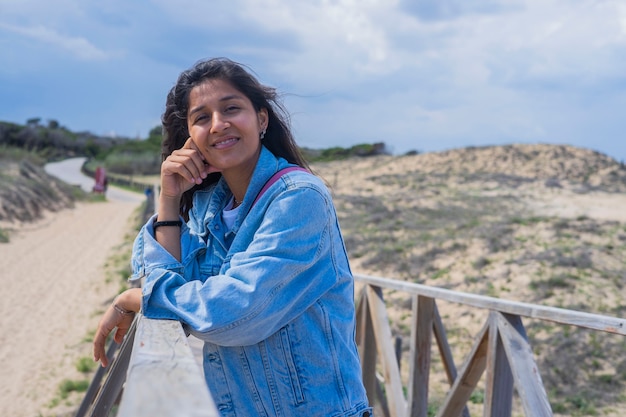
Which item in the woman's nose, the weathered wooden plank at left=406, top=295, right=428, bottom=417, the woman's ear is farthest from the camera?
the weathered wooden plank at left=406, top=295, right=428, bottom=417

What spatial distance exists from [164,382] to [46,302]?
13.0m

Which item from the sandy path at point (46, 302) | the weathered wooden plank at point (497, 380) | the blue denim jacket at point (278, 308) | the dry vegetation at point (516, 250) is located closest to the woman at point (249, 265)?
the blue denim jacket at point (278, 308)

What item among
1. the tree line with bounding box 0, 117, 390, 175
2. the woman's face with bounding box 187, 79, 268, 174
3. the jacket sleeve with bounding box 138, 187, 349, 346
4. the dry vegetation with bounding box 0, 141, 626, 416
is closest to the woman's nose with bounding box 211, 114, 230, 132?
the woman's face with bounding box 187, 79, 268, 174

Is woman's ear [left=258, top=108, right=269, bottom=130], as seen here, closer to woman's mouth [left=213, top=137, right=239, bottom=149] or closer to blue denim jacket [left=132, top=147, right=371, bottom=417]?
woman's mouth [left=213, top=137, right=239, bottom=149]

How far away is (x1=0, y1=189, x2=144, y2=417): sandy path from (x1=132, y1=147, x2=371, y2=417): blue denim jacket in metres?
6.25

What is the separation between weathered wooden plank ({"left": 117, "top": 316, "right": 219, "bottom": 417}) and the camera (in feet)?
2.90

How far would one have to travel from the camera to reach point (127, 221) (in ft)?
88.9

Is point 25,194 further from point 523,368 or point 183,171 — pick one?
point 523,368

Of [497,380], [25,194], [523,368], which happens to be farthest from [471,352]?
[25,194]

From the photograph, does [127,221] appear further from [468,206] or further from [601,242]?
[601,242]

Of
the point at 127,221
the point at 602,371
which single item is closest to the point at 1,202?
the point at 127,221

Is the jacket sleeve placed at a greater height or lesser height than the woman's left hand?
greater

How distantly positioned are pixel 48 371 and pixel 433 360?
5261 mm

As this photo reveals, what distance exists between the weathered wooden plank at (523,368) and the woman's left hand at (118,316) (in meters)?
1.51
